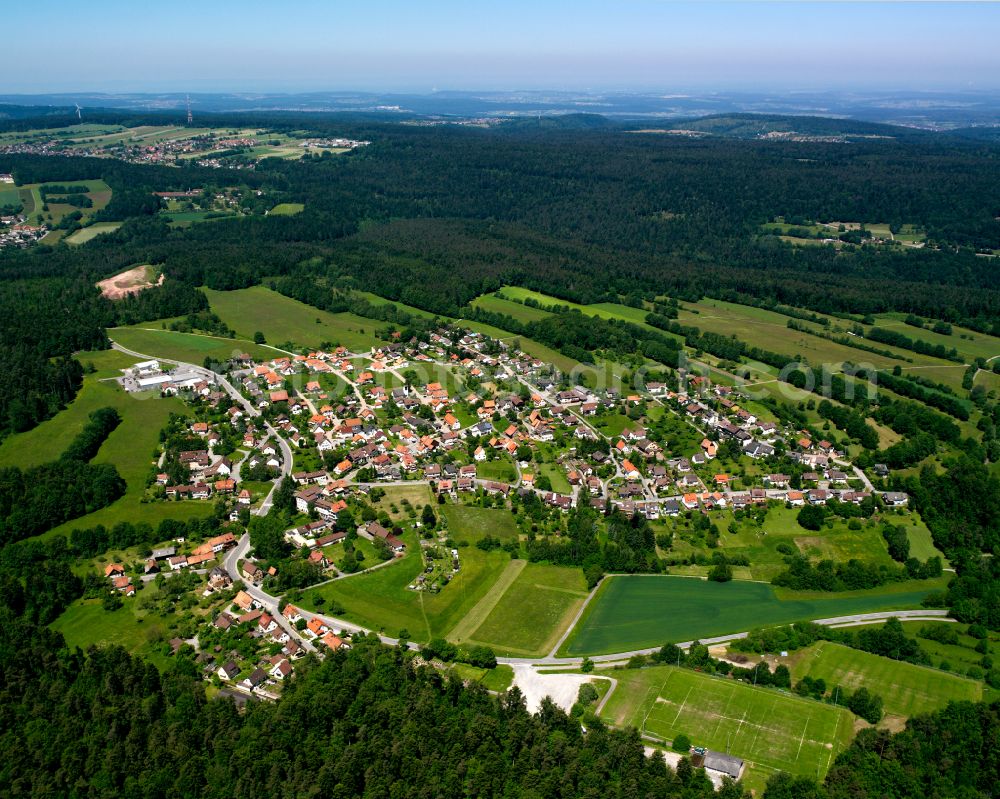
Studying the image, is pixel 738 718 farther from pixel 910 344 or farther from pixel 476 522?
pixel 910 344

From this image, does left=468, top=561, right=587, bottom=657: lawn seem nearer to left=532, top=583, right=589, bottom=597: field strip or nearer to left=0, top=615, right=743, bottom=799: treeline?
left=532, top=583, right=589, bottom=597: field strip

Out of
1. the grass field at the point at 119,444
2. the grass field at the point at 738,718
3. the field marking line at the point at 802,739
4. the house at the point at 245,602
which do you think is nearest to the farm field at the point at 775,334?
the grass field at the point at 738,718

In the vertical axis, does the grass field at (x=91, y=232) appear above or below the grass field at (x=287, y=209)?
below

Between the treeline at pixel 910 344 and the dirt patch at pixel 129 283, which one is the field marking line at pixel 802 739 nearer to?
the treeline at pixel 910 344

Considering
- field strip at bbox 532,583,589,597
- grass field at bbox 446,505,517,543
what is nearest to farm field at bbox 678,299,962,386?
grass field at bbox 446,505,517,543

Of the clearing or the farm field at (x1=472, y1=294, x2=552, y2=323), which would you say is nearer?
the farm field at (x1=472, y1=294, x2=552, y2=323)

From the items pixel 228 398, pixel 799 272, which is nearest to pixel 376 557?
pixel 228 398

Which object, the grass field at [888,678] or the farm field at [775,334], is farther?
the farm field at [775,334]

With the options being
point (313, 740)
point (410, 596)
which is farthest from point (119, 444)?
point (313, 740)
